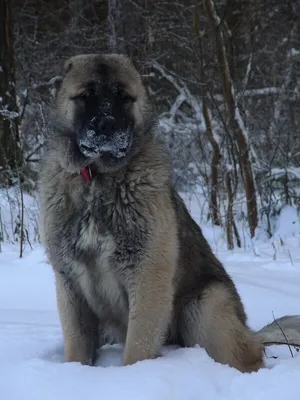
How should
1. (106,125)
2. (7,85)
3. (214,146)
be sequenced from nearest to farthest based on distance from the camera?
1. (106,125)
2. (214,146)
3. (7,85)

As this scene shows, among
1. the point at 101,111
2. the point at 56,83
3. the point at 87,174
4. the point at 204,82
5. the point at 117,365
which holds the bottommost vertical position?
the point at 117,365

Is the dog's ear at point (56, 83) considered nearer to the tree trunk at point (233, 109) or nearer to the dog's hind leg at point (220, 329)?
the dog's hind leg at point (220, 329)

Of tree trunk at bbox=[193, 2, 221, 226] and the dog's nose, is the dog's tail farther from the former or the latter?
tree trunk at bbox=[193, 2, 221, 226]

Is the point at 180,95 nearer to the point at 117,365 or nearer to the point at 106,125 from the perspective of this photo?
the point at 106,125

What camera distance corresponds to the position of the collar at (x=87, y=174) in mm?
2719

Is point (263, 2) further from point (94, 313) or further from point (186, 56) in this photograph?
point (94, 313)

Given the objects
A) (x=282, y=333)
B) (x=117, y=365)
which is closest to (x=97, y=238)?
(x=117, y=365)

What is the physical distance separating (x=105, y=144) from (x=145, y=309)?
0.81 meters

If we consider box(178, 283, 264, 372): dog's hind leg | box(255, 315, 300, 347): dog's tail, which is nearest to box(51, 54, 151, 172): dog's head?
box(178, 283, 264, 372): dog's hind leg

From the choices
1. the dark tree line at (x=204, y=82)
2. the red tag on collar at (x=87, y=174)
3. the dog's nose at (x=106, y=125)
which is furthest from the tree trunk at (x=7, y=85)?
the dog's nose at (x=106, y=125)

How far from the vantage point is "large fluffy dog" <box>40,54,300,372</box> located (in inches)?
101

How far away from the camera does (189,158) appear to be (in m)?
11.7

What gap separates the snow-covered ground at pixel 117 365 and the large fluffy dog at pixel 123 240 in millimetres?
146

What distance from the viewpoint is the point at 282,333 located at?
9.33 ft
